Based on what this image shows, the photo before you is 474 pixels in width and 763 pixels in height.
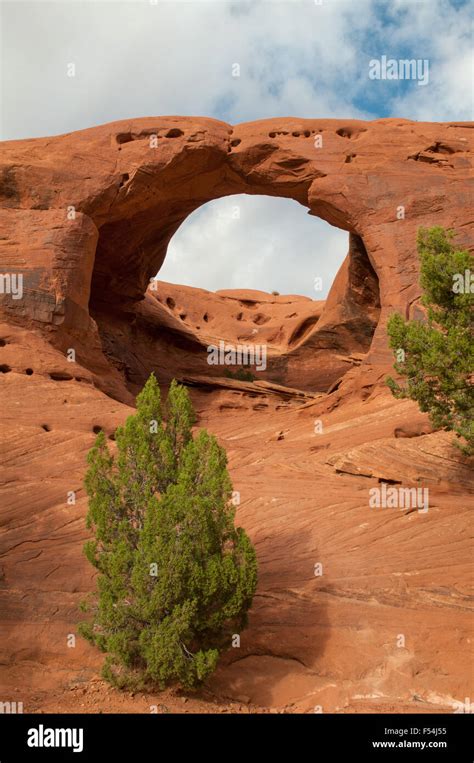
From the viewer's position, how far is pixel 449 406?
48.0 ft

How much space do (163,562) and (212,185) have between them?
1561 cm

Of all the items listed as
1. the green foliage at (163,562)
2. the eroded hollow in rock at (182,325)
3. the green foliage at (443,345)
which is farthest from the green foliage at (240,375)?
the green foliage at (163,562)

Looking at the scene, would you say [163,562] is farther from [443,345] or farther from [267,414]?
[267,414]

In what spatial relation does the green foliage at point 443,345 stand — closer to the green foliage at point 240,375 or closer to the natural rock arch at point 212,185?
the natural rock arch at point 212,185

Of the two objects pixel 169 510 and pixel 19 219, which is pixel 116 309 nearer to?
pixel 19 219

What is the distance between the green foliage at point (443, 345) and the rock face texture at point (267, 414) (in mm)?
1411

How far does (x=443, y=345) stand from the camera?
14.2m

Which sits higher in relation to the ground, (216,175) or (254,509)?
(216,175)

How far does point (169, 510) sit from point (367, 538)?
14.7 feet

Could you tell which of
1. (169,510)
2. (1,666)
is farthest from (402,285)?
(1,666)

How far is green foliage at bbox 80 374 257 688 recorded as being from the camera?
10.4 meters

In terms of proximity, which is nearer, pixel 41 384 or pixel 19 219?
pixel 41 384

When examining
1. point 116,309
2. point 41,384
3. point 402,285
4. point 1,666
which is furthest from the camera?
point 116,309

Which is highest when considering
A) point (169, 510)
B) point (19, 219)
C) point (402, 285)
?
point (19, 219)
